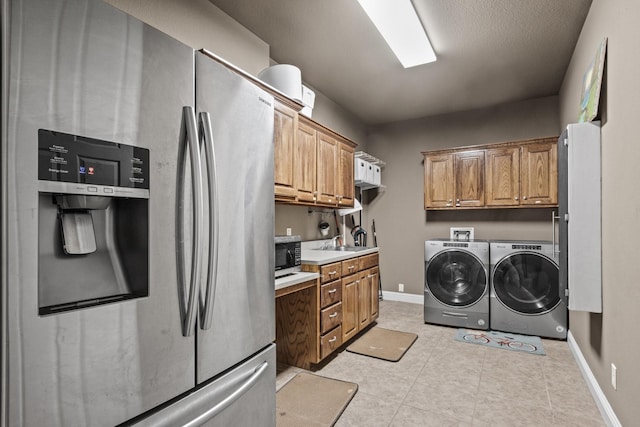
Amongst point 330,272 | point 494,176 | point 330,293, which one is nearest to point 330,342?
point 330,293

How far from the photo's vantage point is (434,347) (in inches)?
134

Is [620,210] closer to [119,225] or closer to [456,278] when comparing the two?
[456,278]

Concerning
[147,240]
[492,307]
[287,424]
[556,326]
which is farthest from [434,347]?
[147,240]

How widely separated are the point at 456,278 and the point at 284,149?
2609 millimetres

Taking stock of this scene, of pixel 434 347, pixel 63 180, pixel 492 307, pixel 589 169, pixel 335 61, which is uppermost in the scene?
pixel 335 61

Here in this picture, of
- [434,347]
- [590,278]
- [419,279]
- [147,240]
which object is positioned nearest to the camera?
[147,240]

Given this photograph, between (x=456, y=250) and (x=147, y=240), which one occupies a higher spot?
(x=147, y=240)

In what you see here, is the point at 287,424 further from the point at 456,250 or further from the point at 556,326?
the point at 556,326

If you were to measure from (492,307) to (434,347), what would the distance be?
983 mm

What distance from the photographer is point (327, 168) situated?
3588mm

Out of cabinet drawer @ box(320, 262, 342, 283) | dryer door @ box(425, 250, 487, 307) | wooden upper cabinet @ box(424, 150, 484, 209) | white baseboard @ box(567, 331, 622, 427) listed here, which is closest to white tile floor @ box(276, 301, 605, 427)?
white baseboard @ box(567, 331, 622, 427)

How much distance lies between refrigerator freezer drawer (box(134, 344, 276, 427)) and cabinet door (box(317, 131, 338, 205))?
6.83ft

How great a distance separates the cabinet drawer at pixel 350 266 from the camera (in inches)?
130

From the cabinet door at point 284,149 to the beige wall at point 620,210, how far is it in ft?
7.09
